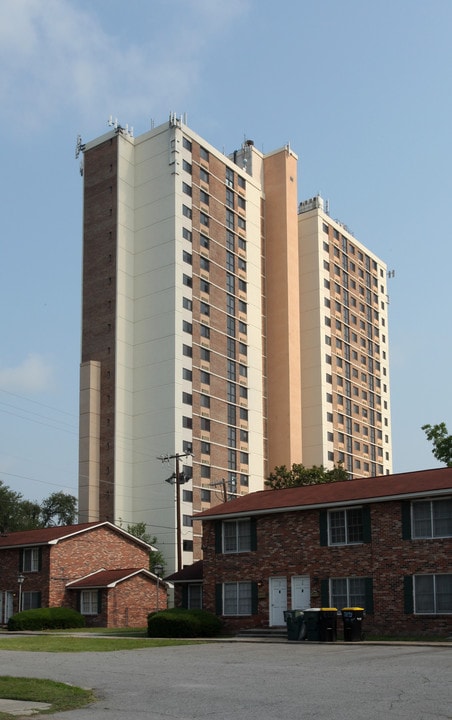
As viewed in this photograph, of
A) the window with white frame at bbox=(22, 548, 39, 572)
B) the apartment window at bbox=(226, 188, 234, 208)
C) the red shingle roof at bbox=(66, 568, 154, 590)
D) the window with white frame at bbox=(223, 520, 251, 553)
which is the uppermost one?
the apartment window at bbox=(226, 188, 234, 208)

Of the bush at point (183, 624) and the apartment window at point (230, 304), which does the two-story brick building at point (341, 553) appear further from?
the apartment window at point (230, 304)

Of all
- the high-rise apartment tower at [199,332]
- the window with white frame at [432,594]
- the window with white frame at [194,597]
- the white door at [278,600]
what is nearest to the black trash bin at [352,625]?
the window with white frame at [432,594]

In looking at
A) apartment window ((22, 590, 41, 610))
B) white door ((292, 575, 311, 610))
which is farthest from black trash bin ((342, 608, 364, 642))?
apartment window ((22, 590, 41, 610))

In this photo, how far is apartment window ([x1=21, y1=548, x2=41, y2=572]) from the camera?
5402cm

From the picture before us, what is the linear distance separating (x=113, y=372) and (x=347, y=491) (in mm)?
55916

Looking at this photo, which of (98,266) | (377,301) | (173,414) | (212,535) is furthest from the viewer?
(377,301)

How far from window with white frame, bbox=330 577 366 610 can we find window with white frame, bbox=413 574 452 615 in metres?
2.32

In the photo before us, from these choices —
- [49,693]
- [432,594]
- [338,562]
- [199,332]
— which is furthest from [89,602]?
[199,332]

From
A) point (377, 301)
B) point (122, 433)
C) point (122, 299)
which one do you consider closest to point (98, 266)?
point (122, 299)

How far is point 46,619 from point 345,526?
20447mm

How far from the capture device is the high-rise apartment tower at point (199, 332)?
88.6 m

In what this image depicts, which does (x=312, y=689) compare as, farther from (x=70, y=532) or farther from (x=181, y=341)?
(x=181, y=341)

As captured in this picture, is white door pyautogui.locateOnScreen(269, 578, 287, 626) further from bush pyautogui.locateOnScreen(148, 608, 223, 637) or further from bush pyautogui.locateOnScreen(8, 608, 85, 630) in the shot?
bush pyautogui.locateOnScreen(8, 608, 85, 630)

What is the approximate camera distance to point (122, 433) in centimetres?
8919
